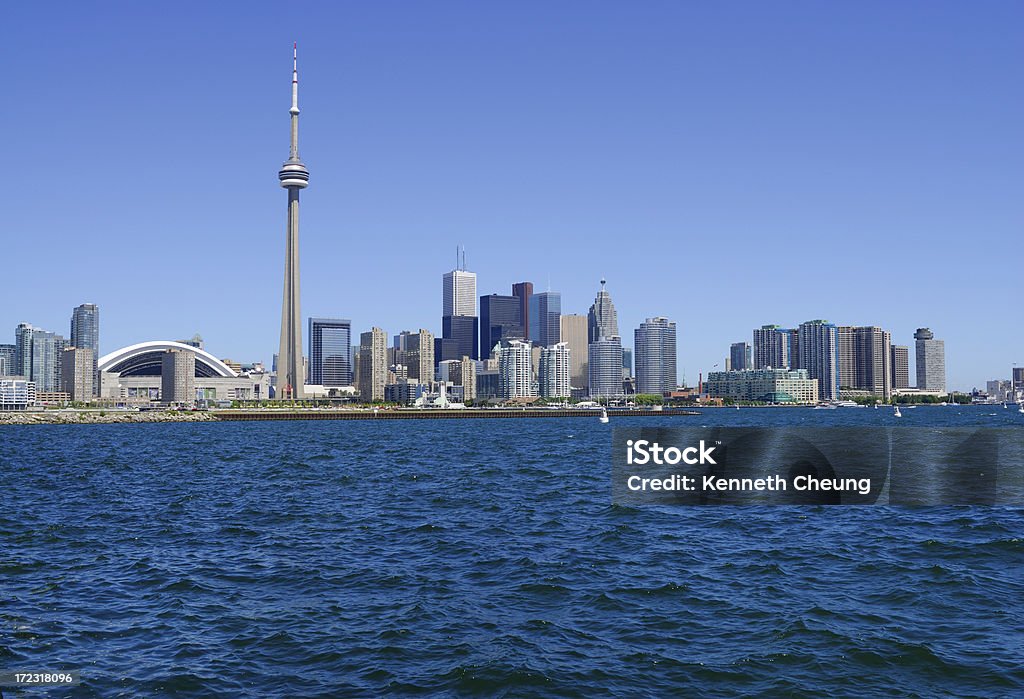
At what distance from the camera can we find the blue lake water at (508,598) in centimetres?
1772

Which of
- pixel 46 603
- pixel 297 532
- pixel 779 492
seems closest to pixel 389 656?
pixel 46 603

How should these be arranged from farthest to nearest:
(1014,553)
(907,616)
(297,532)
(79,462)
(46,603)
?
(79,462) < (297,532) < (1014,553) < (46,603) < (907,616)

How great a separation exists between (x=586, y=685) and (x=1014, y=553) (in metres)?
19.9

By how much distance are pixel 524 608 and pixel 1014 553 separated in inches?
708

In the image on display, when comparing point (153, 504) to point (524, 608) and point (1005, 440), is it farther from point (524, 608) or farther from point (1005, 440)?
point (1005, 440)

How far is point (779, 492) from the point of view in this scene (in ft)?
165

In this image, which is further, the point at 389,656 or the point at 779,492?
the point at 779,492

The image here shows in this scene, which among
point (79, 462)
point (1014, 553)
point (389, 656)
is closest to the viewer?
point (389, 656)

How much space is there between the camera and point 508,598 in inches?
938

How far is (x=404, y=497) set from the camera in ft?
153

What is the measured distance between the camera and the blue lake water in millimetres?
17719

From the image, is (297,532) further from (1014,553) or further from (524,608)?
(1014,553)

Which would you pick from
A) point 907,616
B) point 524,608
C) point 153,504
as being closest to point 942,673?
point 907,616

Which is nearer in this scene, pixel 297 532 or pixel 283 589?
pixel 283 589
